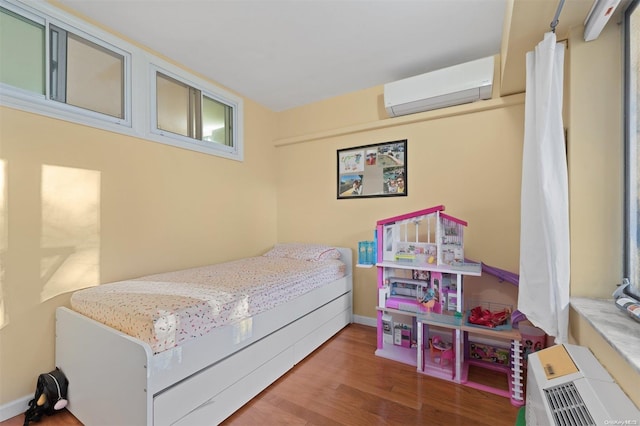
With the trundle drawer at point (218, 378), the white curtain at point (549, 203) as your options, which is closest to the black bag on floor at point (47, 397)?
the trundle drawer at point (218, 378)

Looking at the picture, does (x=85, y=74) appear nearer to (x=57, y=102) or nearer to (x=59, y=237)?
(x=57, y=102)

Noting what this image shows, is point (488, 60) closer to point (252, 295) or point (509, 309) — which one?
point (509, 309)

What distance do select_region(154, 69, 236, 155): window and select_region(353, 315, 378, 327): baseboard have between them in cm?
238

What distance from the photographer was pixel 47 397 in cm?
158

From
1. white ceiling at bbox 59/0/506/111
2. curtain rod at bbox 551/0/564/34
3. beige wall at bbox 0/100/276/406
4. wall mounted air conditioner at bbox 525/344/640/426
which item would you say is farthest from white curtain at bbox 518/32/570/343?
beige wall at bbox 0/100/276/406

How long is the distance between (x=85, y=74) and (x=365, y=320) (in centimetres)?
329

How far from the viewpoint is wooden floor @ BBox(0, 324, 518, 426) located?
159 cm

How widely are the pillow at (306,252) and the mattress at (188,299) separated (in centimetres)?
36

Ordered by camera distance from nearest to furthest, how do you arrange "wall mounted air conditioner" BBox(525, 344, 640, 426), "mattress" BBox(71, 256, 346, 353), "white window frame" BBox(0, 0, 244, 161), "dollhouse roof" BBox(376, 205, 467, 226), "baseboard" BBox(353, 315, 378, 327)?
"wall mounted air conditioner" BBox(525, 344, 640, 426), "mattress" BBox(71, 256, 346, 353), "white window frame" BBox(0, 0, 244, 161), "dollhouse roof" BBox(376, 205, 467, 226), "baseboard" BBox(353, 315, 378, 327)

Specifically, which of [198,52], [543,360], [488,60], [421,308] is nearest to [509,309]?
[421,308]

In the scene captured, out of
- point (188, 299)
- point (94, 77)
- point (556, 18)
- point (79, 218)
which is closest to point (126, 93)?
point (94, 77)

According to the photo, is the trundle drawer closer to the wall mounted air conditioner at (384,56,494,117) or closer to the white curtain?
the white curtain

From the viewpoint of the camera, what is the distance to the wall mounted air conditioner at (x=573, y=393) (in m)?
0.87

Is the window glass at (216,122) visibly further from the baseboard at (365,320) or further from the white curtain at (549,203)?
the white curtain at (549,203)
